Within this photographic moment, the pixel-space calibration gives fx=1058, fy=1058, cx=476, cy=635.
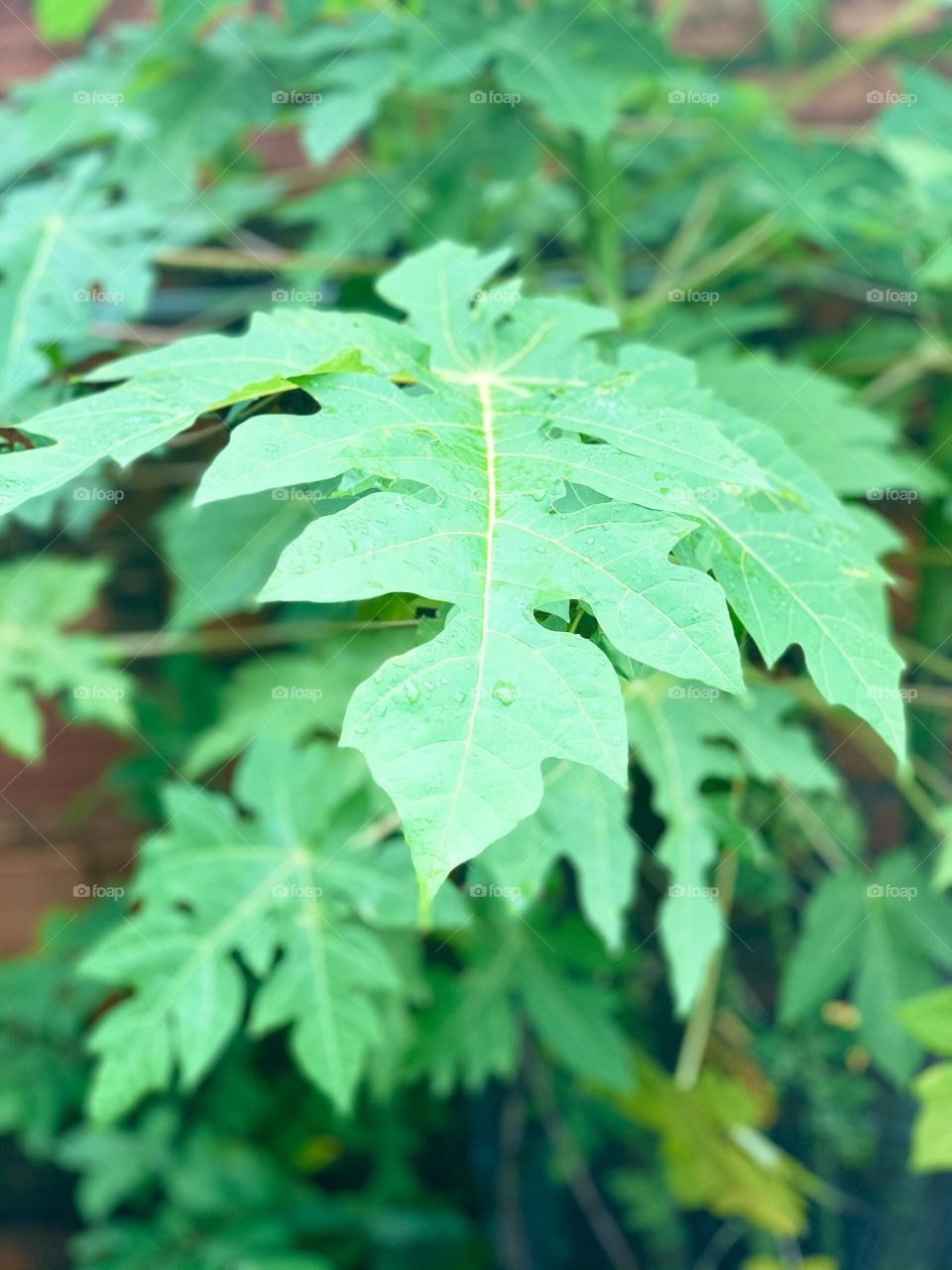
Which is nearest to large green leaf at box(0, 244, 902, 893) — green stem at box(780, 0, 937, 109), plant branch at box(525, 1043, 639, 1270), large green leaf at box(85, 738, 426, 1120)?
large green leaf at box(85, 738, 426, 1120)

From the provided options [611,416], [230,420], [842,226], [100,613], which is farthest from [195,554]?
[842,226]

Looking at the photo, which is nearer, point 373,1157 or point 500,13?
point 500,13

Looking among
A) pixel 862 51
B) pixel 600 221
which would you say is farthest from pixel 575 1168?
pixel 862 51

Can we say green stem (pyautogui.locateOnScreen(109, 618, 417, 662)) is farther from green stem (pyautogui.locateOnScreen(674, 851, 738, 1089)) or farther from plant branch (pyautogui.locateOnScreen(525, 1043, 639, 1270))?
plant branch (pyautogui.locateOnScreen(525, 1043, 639, 1270))

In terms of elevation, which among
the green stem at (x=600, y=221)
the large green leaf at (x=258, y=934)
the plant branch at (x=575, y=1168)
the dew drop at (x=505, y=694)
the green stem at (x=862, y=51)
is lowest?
the plant branch at (x=575, y=1168)

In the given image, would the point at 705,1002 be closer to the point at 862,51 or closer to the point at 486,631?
the point at 486,631

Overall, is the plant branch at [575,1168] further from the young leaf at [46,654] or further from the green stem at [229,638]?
the young leaf at [46,654]

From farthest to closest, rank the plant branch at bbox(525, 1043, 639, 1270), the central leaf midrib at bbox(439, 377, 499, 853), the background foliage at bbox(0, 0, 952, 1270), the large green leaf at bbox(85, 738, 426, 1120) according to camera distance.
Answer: the plant branch at bbox(525, 1043, 639, 1270), the large green leaf at bbox(85, 738, 426, 1120), the background foliage at bbox(0, 0, 952, 1270), the central leaf midrib at bbox(439, 377, 499, 853)

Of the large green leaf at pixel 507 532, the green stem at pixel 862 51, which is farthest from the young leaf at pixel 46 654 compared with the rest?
the green stem at pixel 862 51

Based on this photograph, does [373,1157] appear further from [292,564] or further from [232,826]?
[292,564]
